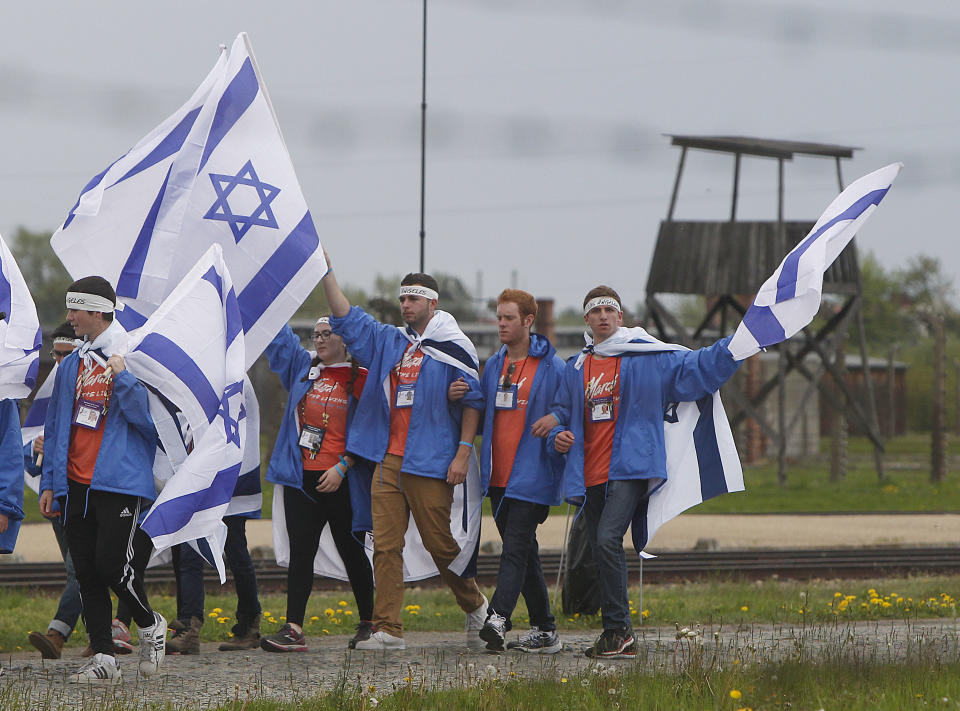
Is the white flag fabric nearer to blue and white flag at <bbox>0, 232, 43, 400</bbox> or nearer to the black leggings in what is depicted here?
blue and white flag at <bbox>0, 232, 43, 400</bbox>

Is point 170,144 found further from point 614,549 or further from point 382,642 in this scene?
point 614,549

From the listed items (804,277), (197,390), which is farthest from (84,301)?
(804,277)

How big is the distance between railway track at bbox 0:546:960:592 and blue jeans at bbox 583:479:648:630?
5010mm

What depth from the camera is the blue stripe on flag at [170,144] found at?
8.67 metres

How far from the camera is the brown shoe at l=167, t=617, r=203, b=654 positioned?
27.2 ft

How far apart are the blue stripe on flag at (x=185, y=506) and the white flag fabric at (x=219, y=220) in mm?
1106

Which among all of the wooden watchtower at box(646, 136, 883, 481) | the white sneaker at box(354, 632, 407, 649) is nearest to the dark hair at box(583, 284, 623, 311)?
the white sneaker at box(354, 632, 407, 649)

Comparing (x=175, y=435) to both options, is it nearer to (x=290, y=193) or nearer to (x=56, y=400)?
(x=56, y=400)

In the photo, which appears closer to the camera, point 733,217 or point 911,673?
point 911,673

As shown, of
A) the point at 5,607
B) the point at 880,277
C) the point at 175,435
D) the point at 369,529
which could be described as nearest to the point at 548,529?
the point at 5,607

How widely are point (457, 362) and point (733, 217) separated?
21218mm

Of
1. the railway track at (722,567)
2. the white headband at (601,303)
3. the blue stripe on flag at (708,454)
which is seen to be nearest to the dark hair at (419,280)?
the white headband at (601,303)

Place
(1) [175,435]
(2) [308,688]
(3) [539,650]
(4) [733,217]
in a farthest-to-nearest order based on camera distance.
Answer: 1. (4) [733,217]
2. (3) [539,650]
3. (1) [175,435]
4. (2) [308,688]

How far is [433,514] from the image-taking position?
27.2 feet
